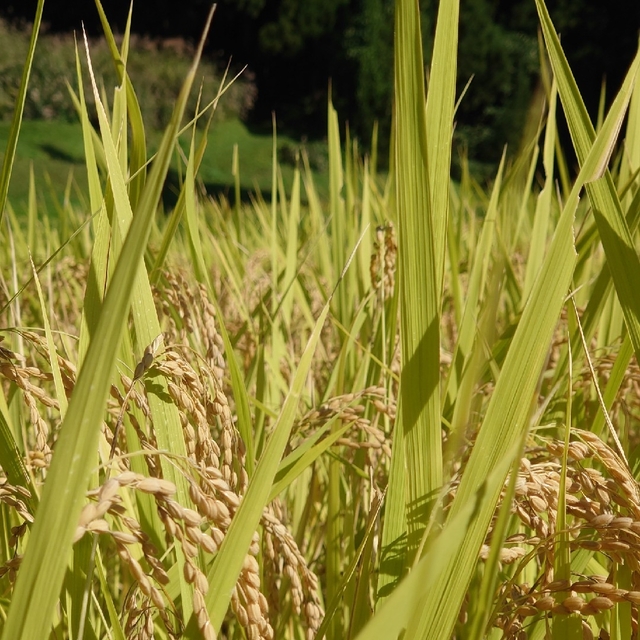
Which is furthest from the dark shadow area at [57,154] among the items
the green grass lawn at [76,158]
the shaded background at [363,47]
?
the shaded background at [363,47]

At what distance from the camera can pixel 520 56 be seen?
15531 mm

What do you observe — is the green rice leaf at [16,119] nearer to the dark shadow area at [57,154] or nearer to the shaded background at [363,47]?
the dark shadow area at [57,154]

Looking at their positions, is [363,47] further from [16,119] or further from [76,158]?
[16,119]

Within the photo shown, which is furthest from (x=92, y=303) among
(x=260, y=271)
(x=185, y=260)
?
(x=185, y=260)

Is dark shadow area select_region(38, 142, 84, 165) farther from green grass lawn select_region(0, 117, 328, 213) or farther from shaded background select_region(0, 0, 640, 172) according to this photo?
shaded background select_region(0, 0, 640, 172)

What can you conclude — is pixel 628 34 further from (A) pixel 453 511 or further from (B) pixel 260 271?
(A) pixel 453 511

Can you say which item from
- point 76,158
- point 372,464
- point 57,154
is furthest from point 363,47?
point 372,464

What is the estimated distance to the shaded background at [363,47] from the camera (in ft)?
45.8

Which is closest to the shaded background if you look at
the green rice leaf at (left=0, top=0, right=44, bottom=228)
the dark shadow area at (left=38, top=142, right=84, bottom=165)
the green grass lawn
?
the green grass lawn

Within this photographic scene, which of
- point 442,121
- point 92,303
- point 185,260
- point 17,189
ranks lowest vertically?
point 17,189

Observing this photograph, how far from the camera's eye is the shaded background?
549 inches

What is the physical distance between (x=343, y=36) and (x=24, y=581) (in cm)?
1665

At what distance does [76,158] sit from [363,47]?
22.5 feet

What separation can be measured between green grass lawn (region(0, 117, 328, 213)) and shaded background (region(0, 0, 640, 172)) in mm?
1290
